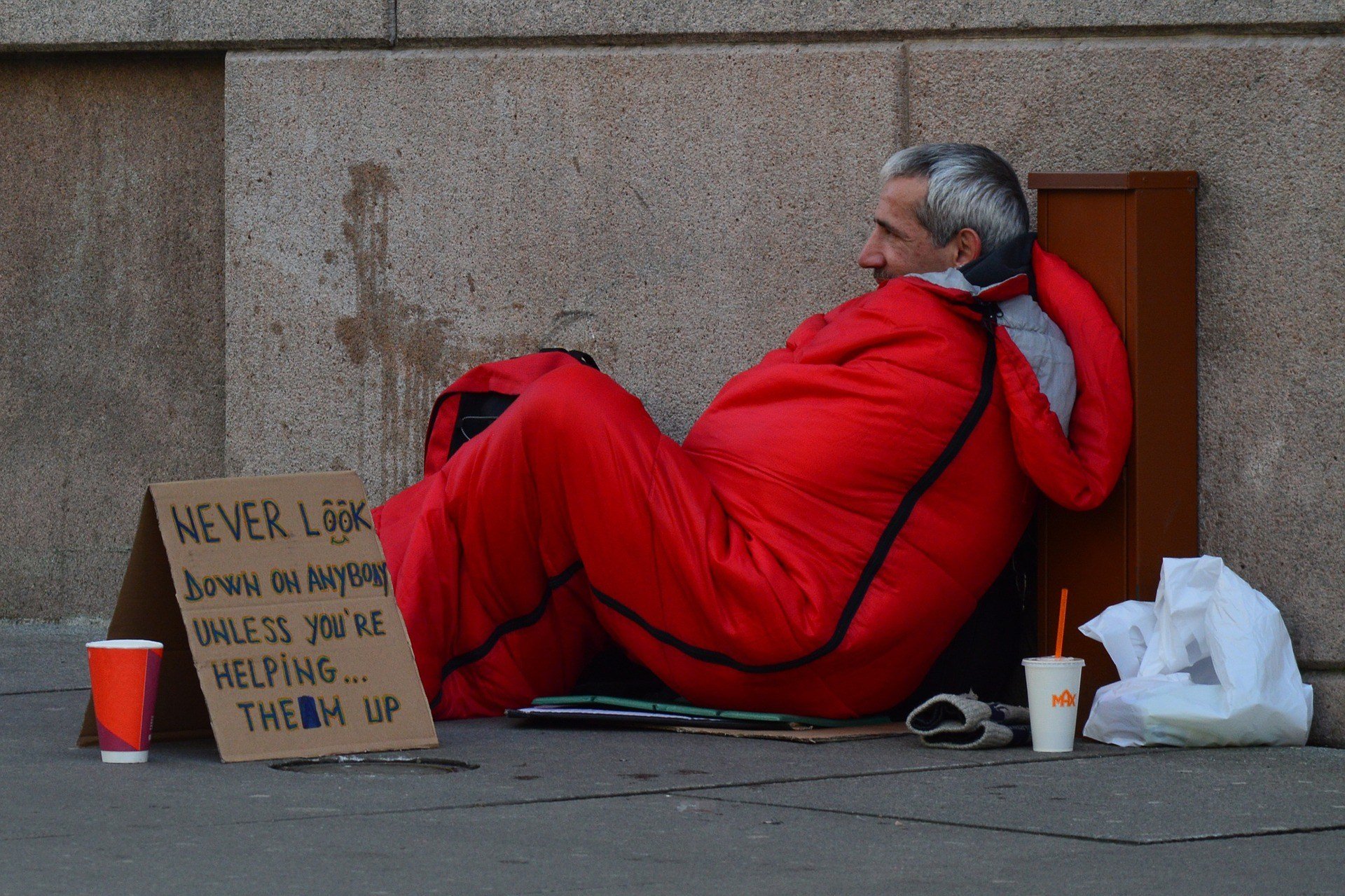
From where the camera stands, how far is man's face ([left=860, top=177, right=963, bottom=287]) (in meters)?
4.41

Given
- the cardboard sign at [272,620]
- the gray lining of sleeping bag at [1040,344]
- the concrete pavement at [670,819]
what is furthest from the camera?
the gray lining of sleeping bag at [1040,344]

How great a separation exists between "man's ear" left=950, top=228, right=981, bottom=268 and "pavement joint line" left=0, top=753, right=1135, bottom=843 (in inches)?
44.5

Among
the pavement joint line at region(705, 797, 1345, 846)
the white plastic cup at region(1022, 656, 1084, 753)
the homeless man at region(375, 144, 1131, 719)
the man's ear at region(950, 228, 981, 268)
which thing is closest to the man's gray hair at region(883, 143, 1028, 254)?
the man's ear at region(950, 228, 981, 268)

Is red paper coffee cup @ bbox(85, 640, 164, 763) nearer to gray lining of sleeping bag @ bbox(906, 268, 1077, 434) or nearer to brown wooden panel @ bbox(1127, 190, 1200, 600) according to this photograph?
gray lining of sleeping bag @ bbox(906, 268, 1077, 434)

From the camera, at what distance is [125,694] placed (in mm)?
3572

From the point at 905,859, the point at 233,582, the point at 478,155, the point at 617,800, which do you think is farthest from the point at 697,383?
the point at 905,859

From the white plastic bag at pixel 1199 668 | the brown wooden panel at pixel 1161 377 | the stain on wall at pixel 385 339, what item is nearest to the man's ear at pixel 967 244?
the brown wooden panel at pixel 1161 377

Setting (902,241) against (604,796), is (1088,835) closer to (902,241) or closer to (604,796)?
(604,796)

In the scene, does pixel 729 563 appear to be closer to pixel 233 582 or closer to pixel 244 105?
pixel 233 582

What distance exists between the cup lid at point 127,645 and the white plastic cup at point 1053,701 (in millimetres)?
1593

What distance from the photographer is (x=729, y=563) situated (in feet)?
13.0

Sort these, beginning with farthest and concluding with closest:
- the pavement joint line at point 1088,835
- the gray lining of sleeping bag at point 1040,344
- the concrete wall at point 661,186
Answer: the concrete wall at point 661,186, the gray lining of sleeping bag at point 1040,344, the pavement joint line at point 1088,835

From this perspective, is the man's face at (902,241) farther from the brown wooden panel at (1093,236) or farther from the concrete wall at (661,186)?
the concrete wall at (661,186)

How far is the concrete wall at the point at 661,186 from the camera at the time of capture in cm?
434
